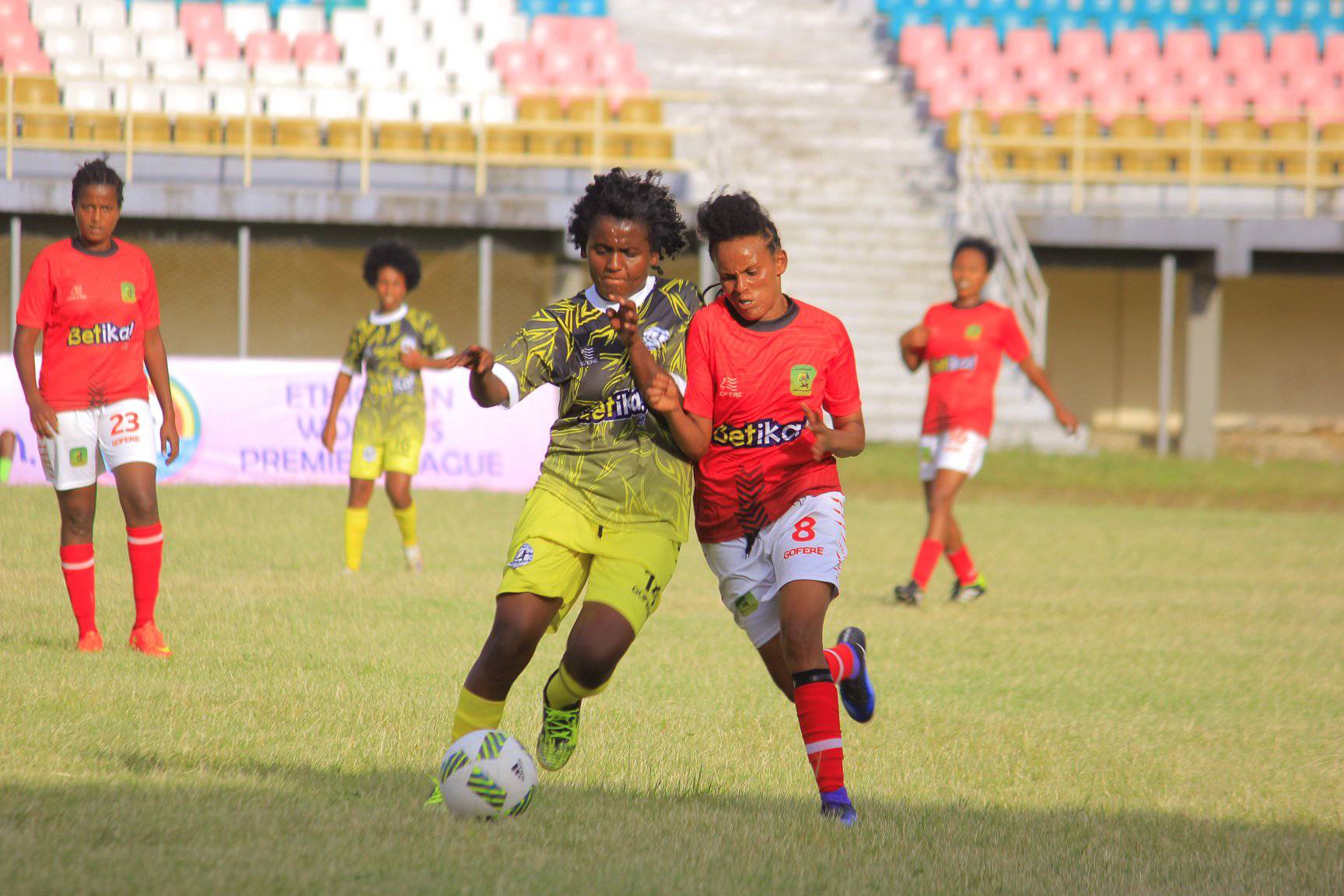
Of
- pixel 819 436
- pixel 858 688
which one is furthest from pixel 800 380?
pixel 858 688

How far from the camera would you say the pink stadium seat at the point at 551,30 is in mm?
26047

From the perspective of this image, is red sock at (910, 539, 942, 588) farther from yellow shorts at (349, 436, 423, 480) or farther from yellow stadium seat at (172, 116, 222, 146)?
yellow stadium seat at (172, 116, 222, 146)

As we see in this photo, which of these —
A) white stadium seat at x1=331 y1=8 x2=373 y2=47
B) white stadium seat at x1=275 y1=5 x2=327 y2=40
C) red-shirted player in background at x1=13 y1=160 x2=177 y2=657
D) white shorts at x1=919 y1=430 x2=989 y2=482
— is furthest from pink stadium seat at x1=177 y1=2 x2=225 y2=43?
red-shirted player in background at x1=13 y1=160 x2=177 y2=657

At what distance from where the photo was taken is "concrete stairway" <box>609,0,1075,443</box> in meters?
21.2

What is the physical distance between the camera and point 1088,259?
22.8 meters

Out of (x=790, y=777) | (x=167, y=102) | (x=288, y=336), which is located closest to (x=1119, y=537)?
(x=790, y=777)

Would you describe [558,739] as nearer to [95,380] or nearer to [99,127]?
[95,380]

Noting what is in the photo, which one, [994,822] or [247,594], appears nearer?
[994,822]

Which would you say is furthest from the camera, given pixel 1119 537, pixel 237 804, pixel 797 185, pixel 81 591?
pixel 797 185

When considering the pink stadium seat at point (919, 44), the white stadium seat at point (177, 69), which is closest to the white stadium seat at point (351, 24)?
the white stadium seat at point (177, 69)

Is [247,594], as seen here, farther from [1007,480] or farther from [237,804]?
[1007,480]

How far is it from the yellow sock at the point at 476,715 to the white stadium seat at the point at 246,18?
21855mm

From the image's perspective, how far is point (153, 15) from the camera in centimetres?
Result: 2427

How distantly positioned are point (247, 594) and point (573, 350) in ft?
16.1
